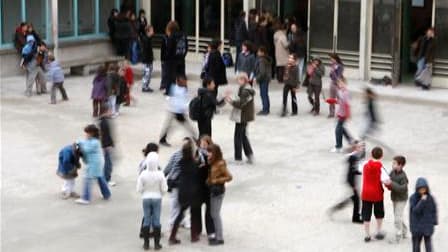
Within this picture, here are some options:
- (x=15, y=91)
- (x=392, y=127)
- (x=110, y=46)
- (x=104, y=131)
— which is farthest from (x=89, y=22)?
(x=104, y=131)

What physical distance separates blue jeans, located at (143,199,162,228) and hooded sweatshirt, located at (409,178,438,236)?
339cm

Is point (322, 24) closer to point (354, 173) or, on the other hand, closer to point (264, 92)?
point (264, 92)

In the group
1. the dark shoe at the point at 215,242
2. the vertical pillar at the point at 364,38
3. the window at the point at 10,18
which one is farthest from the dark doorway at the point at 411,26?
the dark shoe at the point at 215,242

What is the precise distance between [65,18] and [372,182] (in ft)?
56.4

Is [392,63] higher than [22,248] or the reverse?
higher

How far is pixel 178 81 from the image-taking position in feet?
62.2

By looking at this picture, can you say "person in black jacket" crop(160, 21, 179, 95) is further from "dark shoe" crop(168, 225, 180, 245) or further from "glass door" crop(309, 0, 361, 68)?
"dark shoe" crop(168, 225, 180, 245)

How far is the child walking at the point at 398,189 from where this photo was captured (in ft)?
45.2

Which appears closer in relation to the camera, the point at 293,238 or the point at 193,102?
the point at 293,238

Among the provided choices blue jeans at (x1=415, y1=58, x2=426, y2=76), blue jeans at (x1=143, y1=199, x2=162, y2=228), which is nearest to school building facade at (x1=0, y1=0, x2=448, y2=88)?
blue jeans at (x1=415, y1=58, x2=426, y2=76)

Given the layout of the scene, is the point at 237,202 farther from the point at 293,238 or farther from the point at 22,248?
the point at 22,248

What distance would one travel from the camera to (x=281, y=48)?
26609mm

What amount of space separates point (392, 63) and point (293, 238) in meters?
12.7

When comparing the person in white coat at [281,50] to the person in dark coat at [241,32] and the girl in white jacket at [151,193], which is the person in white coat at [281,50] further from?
the girl in white jacket at [151,193]
